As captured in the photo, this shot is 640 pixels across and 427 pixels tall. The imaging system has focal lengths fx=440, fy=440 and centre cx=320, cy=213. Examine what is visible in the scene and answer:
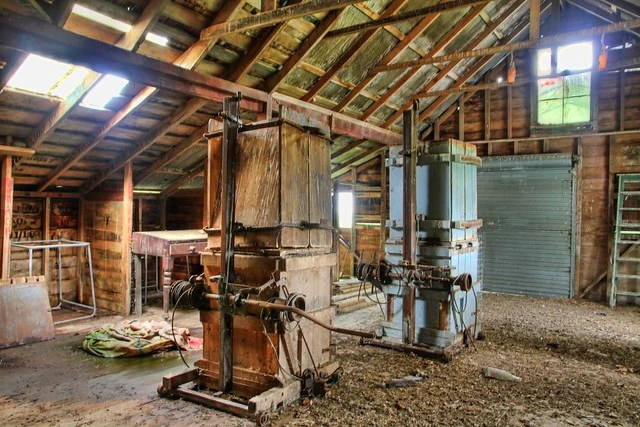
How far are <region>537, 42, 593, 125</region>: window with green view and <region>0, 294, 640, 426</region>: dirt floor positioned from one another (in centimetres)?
404

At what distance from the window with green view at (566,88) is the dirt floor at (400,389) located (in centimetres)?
404

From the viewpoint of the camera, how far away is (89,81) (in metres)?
4.25

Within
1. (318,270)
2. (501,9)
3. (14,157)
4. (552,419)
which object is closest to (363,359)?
(318,270)

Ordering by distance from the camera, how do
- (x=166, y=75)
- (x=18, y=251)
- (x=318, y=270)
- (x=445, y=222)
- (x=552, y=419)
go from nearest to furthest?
(x=552, y=419), (x=318, y=270), (x=166, y=75), (x=445, y=222), (x=18, y=251)

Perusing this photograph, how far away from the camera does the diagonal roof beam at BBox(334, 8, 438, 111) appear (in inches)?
234

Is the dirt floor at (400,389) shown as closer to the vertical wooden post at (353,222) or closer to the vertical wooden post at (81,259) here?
the vertical wooden post at (81,259)

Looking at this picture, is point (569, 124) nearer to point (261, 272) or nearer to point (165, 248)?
point (261, 272)

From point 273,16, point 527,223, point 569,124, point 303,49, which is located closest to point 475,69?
point 569,124

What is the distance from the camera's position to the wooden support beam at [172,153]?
5.90 m

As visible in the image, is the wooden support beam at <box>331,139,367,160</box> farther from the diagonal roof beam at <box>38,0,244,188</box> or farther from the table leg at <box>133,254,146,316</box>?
the diagonal roof beam at <box>38,0,244,188</box>

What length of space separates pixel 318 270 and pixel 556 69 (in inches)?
244

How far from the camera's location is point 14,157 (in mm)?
5309

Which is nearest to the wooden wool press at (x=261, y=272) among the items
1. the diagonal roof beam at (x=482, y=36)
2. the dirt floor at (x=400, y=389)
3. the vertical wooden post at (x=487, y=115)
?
the dirt floor at (x=400, y=389)

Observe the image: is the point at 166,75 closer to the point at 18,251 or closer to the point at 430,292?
the point at 430,292
